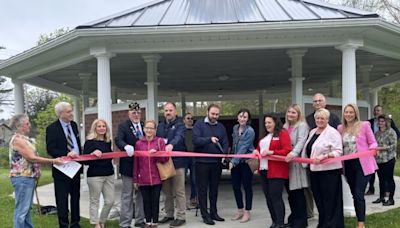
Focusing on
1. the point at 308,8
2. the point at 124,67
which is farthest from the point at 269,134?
the point at 124,67

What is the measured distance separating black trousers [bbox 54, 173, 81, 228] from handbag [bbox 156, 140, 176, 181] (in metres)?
1.18

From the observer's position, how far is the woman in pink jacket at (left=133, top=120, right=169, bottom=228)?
6699 millimetres

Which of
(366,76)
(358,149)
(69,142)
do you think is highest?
(366,76)

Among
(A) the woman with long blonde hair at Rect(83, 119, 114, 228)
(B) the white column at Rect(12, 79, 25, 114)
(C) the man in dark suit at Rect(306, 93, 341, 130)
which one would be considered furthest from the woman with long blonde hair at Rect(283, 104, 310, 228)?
(B) the white column at Rect(12, 79, 25, 114)

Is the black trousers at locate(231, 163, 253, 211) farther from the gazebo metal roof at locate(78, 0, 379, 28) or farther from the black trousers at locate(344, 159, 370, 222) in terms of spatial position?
the gazebo metal roof at locate(78, 0, 379, 28)

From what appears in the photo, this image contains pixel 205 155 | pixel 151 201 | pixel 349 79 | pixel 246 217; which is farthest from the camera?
pixel 349 79

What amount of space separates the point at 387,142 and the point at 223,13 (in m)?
3.81

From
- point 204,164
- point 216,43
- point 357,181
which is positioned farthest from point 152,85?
point 357,181

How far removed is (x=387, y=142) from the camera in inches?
341

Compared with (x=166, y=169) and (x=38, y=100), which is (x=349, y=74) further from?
(x=38, y=100)

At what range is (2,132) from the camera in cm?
5997

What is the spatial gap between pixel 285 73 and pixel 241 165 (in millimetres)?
7801

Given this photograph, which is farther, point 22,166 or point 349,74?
point 349,74

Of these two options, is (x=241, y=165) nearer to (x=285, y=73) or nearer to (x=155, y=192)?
(x=155, y=192)
